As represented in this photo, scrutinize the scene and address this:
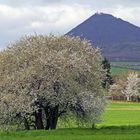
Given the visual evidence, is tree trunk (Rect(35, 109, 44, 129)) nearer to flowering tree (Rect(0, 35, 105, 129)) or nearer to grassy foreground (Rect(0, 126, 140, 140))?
flowering tree (Rect(0, 35, 105, 129))

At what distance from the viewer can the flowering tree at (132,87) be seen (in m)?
189

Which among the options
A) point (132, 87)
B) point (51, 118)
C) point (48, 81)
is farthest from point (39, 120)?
point (132, 87)

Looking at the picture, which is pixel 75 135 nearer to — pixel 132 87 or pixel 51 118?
pixel 51 118

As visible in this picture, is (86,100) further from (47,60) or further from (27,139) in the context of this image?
(27,139)

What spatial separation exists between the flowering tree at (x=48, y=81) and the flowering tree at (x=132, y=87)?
476ft

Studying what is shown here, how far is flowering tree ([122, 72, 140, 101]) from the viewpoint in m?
189

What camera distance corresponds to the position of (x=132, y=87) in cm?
18975

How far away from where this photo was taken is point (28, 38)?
44969 millimetres

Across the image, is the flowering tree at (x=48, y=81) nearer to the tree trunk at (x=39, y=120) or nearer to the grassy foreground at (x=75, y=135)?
the tree trunk at (x=39, y=120)

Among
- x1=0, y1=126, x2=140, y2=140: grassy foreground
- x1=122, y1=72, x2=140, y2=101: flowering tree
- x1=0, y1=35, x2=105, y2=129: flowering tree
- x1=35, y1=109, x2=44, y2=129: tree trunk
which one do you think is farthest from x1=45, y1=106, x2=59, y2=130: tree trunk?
x1=122, y1=72, x2=140, y2=101: flowering tree

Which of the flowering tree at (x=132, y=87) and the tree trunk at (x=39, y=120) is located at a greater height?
the flowering tree at (x=132, y=87)

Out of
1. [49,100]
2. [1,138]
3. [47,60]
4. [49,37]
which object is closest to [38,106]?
[49,100]

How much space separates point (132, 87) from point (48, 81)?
152 meters

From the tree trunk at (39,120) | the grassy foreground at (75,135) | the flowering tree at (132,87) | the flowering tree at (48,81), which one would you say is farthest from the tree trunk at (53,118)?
the flowering tree at (132,87)
